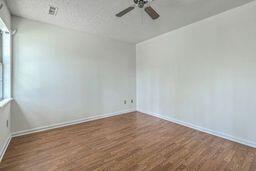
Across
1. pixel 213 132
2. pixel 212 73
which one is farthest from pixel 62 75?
pixel 213 132

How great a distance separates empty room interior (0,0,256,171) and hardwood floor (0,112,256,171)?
2cm

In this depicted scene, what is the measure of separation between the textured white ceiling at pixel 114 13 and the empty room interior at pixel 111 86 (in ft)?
0.07

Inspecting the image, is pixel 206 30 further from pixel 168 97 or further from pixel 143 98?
pixel 143 98

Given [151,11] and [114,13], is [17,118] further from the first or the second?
[151,11]

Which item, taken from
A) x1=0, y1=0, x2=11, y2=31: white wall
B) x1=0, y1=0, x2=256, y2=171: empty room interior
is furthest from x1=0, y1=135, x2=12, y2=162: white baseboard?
x1=0, y1=0, x2=11, y2=31: white wall

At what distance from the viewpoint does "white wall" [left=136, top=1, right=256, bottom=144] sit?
A: 239 centimetres

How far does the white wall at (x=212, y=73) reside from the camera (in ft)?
7.84

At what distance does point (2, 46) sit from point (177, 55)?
3860mm

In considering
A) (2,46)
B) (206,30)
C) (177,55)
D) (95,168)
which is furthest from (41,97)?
(206,30)

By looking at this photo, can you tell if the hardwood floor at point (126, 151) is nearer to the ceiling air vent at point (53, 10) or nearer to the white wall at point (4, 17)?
the white wall at point (4, 17)

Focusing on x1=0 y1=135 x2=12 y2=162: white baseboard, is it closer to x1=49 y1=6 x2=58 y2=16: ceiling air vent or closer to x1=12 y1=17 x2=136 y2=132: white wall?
x1=12 y1=17 x2=136 y2=132: white wall

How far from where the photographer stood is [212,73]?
284cm

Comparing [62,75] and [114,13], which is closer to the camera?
[114,13]

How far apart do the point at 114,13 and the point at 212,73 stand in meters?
2.41
